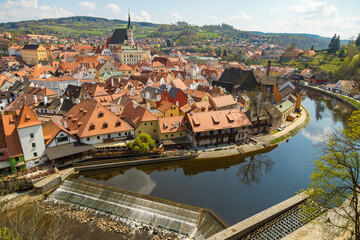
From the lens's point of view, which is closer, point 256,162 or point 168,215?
point 168,215

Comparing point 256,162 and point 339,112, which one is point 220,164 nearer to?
point 256,162

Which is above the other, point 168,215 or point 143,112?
point 143,112

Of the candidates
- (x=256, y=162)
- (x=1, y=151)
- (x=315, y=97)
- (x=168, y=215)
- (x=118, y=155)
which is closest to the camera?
(x=168, y=215)

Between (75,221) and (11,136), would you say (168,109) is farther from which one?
(75,221)

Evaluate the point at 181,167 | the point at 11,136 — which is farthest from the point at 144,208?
the point at 11,136

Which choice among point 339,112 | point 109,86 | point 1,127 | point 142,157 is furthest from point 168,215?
point 339,112

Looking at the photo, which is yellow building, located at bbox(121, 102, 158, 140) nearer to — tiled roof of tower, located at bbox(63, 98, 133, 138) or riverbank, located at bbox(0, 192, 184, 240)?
tiled roof of tower, located at bbox(63, 98, 133, 138)

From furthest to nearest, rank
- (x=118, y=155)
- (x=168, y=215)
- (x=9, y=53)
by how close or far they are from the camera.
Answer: (x=9, y=53), (x=118, y=155), (x=168, y=215)
